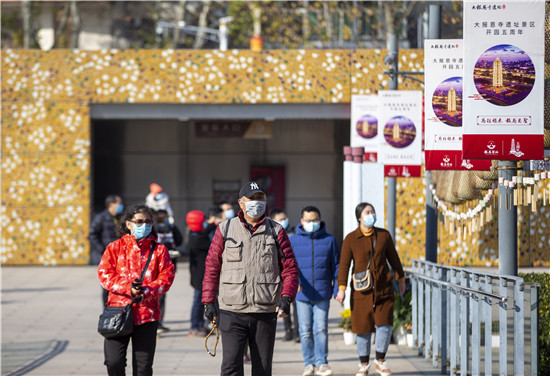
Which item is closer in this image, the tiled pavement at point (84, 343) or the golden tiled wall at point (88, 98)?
the tiled pavement at point (84, 343)

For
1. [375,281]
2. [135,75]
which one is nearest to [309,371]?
[375,281]

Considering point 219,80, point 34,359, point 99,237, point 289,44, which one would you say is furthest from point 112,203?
point 289,44

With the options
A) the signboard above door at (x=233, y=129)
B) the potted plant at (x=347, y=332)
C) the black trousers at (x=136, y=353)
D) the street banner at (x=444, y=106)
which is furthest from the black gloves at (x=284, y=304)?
the signboard above door at (x=233, y=129)

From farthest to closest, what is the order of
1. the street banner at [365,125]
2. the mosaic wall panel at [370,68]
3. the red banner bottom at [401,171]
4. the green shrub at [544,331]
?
the mosaic wall panel at [370,68] → the street banner at [365,125] → the red banner bottom at [401,171] → the green shrub at [544,331]

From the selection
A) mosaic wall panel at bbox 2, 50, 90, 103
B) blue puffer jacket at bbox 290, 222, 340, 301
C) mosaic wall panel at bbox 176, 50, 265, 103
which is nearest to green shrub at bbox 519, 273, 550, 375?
blue puffer jacket at bbox 290, 222, 340, 301

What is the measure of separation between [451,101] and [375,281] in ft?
6.22

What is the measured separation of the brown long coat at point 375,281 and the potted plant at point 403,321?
2.26m

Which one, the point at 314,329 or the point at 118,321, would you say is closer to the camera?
the point at 118,321

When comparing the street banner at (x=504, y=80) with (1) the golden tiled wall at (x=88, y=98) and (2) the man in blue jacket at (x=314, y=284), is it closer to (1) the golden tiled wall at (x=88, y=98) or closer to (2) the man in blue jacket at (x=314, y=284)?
(2) the man in blue jacket at (x=314, y=284)

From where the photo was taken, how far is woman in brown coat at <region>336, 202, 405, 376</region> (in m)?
9.63

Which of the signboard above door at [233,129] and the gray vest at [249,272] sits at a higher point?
the signboard above door at [233,129]

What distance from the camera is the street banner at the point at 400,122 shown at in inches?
545

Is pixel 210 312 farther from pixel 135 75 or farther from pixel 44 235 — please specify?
pixel 44 235

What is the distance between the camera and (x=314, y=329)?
10.1 m
